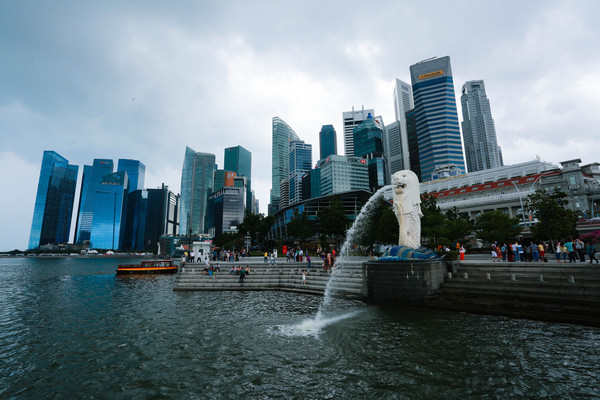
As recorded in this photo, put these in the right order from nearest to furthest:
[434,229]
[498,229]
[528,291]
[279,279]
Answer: [528,291] < [279,279] < [434,229] < [498,229]

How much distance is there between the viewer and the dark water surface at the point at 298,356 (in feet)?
24.9

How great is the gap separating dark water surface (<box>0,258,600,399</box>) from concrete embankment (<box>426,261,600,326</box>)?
3.39ft

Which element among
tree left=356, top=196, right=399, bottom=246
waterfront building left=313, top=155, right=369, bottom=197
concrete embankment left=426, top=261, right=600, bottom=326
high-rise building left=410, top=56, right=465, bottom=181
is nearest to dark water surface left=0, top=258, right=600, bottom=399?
concrete embankment left=426, top=261, right=600, bottom=326

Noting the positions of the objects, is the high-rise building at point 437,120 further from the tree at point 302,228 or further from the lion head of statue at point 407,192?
the lion head of statue at point 407,192

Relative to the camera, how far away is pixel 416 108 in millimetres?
165125

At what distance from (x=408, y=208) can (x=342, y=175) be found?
140 m

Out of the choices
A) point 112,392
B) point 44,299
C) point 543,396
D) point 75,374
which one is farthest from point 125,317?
point 543,396

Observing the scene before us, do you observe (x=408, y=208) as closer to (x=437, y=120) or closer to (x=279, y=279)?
(x=279, y=279)

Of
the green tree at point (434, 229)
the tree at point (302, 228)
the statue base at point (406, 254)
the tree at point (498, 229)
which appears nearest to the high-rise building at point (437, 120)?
the tree at point (302, 228)

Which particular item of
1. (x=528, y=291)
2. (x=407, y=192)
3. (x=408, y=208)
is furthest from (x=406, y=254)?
(x=528, y=291)

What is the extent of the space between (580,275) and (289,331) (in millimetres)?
14426

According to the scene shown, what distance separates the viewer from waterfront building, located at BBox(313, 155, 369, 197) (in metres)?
158

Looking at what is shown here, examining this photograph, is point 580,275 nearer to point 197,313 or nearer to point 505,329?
point 505,329

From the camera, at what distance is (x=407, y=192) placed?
2094 cm
